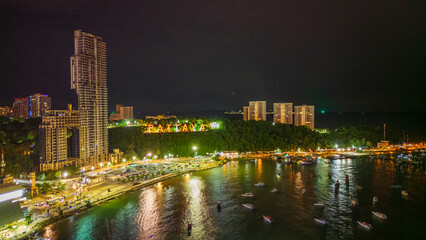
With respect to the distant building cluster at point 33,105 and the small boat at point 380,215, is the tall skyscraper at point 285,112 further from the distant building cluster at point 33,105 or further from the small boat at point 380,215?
the small boat at point 380,215

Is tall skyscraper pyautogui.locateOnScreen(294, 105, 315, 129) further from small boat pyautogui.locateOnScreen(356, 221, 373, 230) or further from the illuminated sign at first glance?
small boat pyautogui.locateOnScreen(356, 221, 373, 230)

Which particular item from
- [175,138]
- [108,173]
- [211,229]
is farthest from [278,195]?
[175,138]

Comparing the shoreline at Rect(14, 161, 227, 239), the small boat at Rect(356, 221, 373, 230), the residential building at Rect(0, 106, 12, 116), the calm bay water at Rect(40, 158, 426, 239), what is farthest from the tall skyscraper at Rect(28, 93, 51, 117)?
the small boat at Rect(356, 221, 373, 230)

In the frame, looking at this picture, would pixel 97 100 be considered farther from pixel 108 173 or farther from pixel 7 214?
pixel 7 214

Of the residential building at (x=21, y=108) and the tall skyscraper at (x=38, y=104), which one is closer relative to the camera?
the tall skyscraper at (x=38, y=104)

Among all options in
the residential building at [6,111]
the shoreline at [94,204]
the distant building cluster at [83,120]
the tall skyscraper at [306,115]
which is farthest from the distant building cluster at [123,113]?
the shoreline at [94,204]
